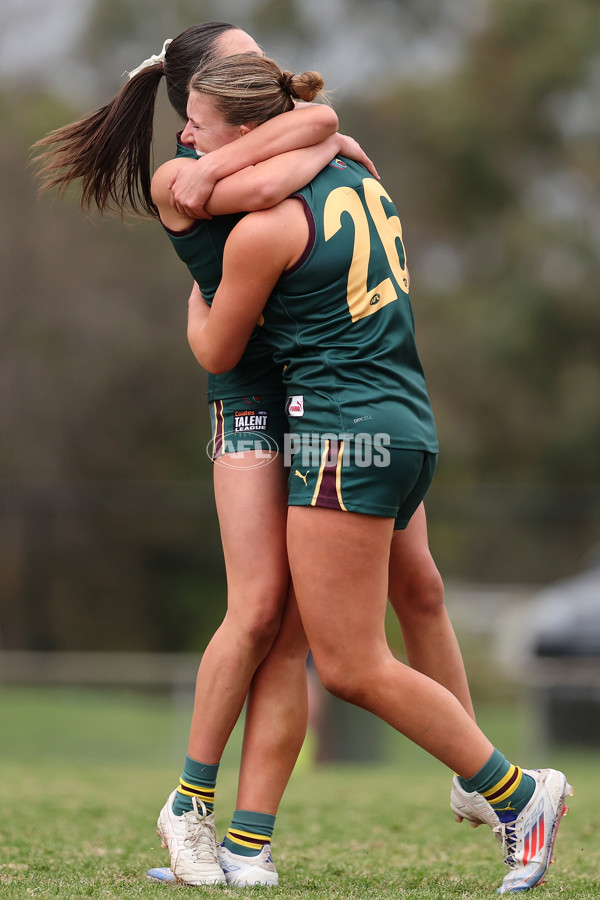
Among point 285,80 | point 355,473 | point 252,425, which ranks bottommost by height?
point 355,473

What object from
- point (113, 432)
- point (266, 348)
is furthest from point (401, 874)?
point (113, 432)

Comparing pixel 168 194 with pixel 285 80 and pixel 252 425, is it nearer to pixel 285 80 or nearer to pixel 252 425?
pixel 285 80

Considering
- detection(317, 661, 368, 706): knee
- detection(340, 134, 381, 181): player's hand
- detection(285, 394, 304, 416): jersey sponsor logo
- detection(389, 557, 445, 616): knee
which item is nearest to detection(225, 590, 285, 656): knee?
detection(317, 661, 368, 706): knee

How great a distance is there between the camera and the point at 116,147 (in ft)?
10.8

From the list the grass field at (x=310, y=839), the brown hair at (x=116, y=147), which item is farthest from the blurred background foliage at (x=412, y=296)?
the brown hair at (x=116, y=147)

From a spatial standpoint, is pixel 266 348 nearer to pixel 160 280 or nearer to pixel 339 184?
pixel 339 184

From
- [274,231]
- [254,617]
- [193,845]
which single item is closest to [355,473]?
[254,617]

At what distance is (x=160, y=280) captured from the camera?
19.7 metres

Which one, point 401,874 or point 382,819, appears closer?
point 401,874

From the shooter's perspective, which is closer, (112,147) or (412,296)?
(112,147)

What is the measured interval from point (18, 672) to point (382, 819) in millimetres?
10004

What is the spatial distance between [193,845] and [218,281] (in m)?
1.46

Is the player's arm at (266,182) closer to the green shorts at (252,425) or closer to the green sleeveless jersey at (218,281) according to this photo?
the green sleeveless jersey at (218,281)

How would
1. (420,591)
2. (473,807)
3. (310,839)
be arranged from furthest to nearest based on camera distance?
(310,839), (420,591), (473,807)
